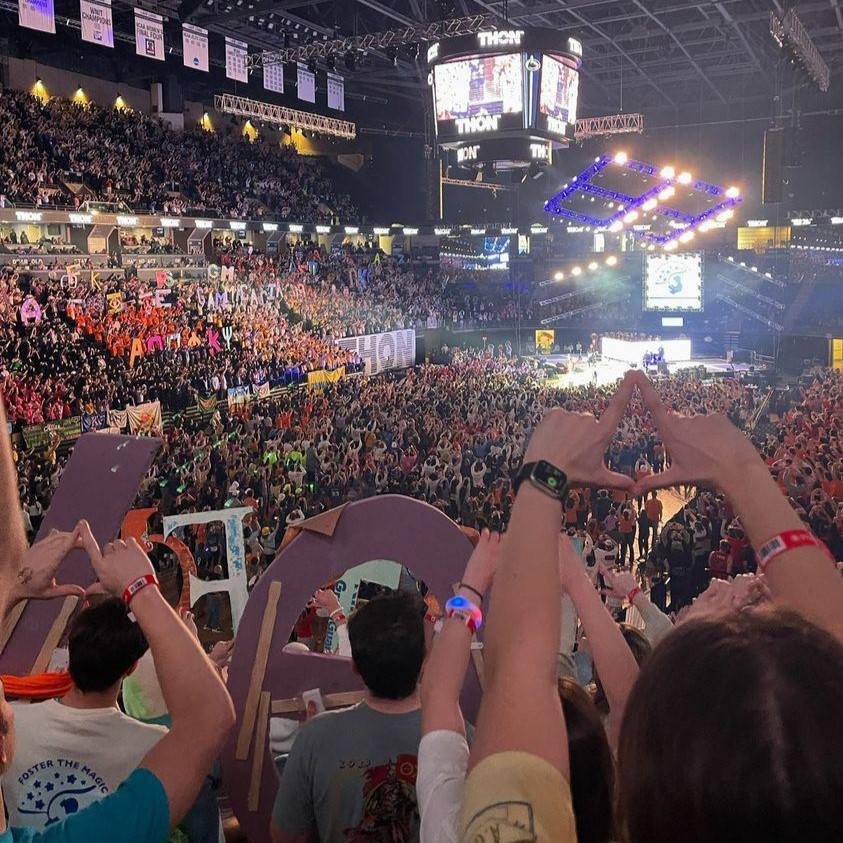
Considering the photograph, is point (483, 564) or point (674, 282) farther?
point (674, 282)

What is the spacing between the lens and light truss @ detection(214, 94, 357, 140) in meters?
23.8

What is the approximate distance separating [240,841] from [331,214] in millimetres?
36240

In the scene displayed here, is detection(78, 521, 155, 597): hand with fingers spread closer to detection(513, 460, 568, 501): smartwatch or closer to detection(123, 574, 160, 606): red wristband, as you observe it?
detection(123, 574, 160, 606): red wristband

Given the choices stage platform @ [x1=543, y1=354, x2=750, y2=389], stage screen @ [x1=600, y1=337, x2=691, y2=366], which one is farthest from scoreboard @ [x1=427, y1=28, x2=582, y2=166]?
stage screen @ [x1=600, y1=337, x2=691, y2=366]

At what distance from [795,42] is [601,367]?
17249 millimetres

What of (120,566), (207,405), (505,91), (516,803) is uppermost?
(505,91)

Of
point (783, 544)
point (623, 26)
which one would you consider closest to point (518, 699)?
point (783, 544)

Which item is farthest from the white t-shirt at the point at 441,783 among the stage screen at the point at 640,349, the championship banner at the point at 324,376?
the stage screen at the point at 640,349

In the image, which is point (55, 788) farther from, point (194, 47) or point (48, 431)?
point (194, 47)

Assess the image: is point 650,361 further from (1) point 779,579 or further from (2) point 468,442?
(1) point 779,579

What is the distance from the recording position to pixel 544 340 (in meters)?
39.7

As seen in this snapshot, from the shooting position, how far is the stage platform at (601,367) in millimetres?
A: 31844

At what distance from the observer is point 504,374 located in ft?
93.2

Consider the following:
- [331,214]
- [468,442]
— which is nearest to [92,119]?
[331,214]
